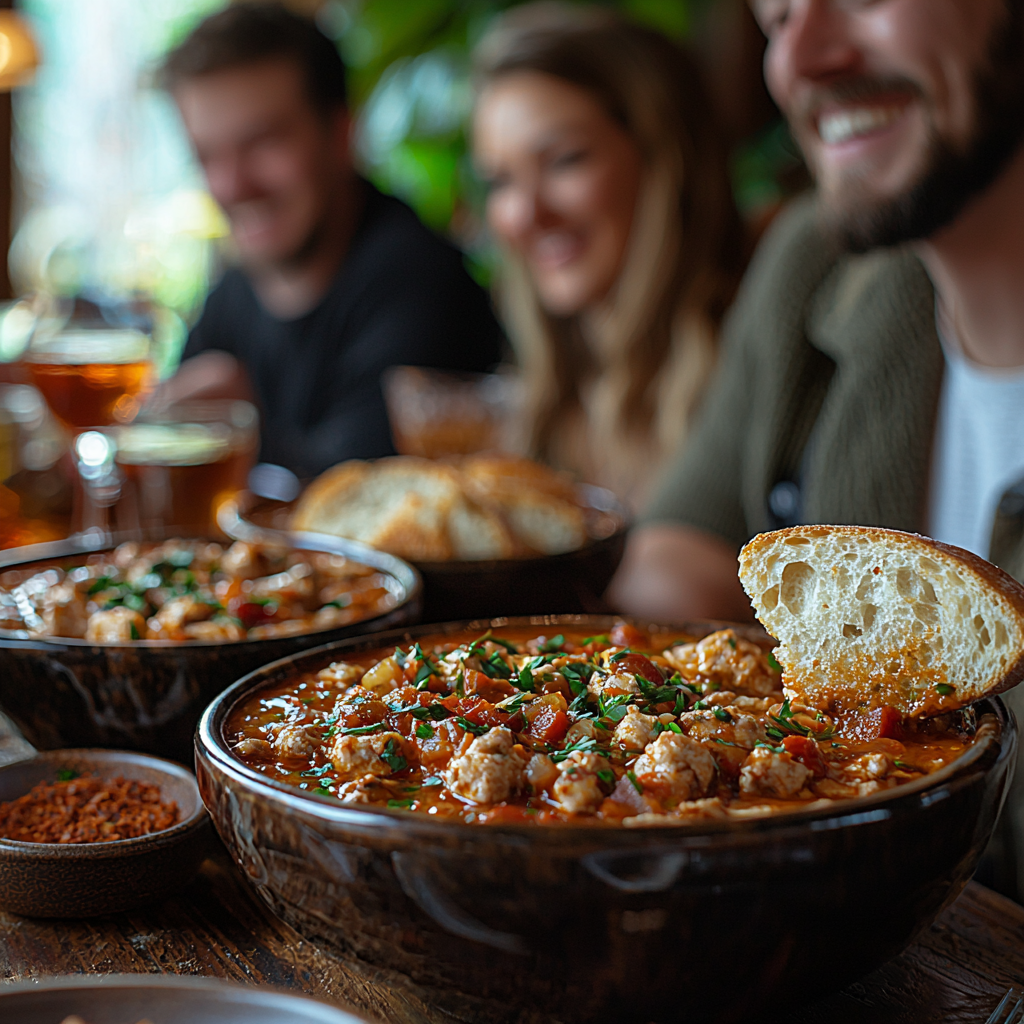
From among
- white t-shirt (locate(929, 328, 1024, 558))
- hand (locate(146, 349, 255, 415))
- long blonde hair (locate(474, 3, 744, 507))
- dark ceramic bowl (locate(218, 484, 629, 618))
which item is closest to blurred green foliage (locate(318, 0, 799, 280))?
long blonde hair (locate(474, 3, 744, 507))

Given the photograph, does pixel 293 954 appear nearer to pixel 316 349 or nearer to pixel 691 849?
pixel 691 849

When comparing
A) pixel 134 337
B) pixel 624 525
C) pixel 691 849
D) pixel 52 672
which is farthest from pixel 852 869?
pixel 134 337

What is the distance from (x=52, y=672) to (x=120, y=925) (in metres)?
0.33

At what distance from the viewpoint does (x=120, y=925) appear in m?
1.10

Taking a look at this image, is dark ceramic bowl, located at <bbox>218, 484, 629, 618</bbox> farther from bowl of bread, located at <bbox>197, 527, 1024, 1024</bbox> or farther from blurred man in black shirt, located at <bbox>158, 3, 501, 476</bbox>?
blurred man in black shirt, located at <bbox>158, 3, 501, 476</bbox>

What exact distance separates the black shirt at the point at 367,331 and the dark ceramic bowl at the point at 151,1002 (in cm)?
350

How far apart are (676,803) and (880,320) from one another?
2084mm

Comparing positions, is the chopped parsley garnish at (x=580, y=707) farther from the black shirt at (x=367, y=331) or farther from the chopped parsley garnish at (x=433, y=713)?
the black shirt at (x=367, y=331)

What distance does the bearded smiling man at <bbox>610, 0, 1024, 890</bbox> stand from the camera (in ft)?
7.52

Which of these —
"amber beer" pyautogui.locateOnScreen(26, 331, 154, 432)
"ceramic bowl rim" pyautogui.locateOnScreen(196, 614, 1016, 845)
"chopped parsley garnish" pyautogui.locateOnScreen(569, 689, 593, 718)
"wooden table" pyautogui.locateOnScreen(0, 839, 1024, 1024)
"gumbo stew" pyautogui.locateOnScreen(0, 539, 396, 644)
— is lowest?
"wooden table" pyautogui.locateOnScreen(0, 839, 1024, 1024)

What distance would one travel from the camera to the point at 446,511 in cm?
202

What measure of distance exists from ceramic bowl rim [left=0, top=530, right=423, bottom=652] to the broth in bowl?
0.42 ft

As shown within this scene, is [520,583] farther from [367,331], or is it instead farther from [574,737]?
[367,331]

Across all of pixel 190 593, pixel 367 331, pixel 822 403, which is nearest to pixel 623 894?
pixel 190 593
